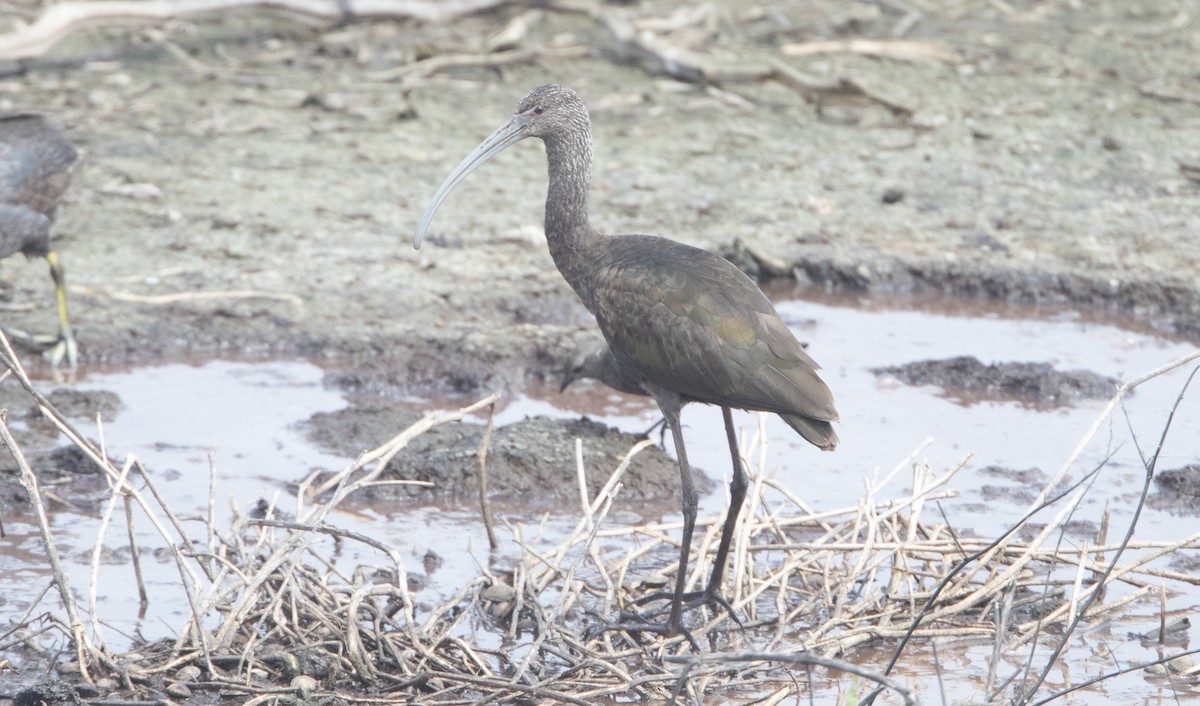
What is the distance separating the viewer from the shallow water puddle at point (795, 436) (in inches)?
211

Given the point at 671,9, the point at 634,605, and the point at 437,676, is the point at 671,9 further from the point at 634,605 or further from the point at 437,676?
the point at 437,676

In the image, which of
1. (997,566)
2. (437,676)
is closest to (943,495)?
(997,566)

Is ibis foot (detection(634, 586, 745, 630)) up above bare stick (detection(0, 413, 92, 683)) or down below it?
below

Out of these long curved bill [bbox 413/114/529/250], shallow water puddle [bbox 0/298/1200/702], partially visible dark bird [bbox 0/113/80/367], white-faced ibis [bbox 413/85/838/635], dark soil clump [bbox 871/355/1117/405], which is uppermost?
long curved bill [bbox 413/114/529/250]

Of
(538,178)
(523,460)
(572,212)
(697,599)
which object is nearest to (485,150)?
(572,212)

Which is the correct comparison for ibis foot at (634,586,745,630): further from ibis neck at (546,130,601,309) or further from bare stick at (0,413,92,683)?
A: bare stick at (0,413,92,683)

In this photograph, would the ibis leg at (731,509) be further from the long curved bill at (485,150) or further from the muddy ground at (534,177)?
the muddy ground at (534,177)

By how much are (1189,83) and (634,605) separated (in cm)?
823

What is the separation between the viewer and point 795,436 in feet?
22.0

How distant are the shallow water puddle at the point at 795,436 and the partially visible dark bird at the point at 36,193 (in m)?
0.38

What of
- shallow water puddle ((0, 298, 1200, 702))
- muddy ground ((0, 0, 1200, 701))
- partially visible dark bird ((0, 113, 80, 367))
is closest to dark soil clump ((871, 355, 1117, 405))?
shallow water puddle ((0, 298, 1200, 702))

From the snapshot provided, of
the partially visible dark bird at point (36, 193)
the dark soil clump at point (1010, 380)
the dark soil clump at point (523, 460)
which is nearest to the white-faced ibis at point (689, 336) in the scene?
the dark soil clump at point (523, 460)

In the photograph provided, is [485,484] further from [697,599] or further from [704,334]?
[704,334]

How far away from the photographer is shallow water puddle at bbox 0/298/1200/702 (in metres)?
5.37
